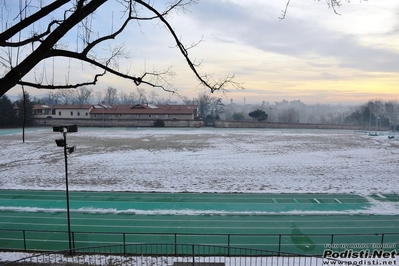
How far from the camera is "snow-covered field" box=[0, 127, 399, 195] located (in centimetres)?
2234

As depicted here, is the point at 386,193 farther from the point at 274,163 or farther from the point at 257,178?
the point at 274,163

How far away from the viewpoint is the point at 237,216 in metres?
15.9

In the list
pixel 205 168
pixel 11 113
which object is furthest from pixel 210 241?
pixel 11 113

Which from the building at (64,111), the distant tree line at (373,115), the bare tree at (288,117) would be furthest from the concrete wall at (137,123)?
the bare tree at (288,117)

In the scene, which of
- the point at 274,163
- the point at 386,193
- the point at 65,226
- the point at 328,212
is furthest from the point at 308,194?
the point at 65,226

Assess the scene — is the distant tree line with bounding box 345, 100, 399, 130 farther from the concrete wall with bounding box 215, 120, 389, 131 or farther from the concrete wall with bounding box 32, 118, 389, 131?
the concrete wall with bounding box 32, 118, 389, 131

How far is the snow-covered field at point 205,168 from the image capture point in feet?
73.3

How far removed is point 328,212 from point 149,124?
6211 cm

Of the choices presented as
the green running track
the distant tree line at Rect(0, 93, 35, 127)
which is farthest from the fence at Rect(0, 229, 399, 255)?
the distant tree line at Rect(0, 93, 35, 127)

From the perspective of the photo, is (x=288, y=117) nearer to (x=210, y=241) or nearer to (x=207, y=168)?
(x=207, y=168)

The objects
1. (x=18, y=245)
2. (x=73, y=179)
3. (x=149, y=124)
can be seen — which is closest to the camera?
(x=18, y=245)

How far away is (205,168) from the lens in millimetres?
28391

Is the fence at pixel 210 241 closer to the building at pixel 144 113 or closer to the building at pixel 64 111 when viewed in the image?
the building at pixel 144 113

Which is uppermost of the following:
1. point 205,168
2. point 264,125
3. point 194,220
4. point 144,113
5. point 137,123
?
point 144,113
